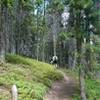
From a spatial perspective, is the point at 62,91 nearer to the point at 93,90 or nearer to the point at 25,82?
the point at 93,90

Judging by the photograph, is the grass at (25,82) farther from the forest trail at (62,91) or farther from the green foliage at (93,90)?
the green foliage at (93,90)

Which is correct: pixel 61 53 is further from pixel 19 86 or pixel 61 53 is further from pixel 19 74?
pixel 19 86

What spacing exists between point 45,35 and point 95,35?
93.3 ft

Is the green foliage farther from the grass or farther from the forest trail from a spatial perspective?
the grass

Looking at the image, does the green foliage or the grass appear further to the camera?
the green foliage

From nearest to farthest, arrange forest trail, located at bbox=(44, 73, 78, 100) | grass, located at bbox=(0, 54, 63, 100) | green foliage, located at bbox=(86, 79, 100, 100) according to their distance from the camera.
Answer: grass, located at bbox=(0, 54, 63, 100)
forest trail, located at bbox=(44, 73, 78, 100)
green foliage, located at bbox=(86, 79, 100, 100)

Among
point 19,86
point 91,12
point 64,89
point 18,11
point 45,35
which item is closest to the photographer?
point 19,86

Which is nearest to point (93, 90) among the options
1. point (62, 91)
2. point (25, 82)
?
point (62, 91)

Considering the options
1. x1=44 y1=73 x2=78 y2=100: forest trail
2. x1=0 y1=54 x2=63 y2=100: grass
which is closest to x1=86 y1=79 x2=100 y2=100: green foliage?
x1=44 y1=73 x2=78 y2=100: forest trail

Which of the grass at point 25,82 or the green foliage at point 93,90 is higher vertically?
the grass at point 25,82

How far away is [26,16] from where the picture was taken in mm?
38156

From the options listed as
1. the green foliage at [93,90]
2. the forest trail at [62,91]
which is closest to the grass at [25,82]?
the forest trail at [62,91]

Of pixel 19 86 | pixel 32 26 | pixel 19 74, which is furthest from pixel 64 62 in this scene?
pixel 19 86

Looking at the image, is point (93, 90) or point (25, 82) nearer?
point (25, 82)
